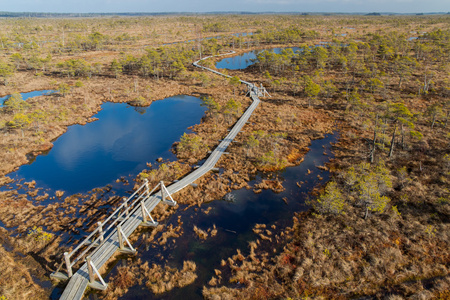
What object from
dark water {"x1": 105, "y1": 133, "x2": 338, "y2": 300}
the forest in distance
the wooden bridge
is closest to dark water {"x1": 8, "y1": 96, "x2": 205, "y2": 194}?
the forest in distance

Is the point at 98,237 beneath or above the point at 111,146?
beneath

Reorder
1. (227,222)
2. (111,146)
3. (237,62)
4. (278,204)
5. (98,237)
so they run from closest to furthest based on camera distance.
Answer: (98,237), (227,222), (278,204), (111,146), (237,62)

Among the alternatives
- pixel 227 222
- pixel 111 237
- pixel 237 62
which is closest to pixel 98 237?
pixel 111 237

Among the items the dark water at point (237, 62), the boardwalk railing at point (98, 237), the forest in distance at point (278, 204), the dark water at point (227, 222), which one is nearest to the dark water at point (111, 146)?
the forest in distance at point (278, 204)

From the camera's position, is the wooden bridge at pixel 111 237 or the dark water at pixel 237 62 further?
the dark water at pixel 237 62

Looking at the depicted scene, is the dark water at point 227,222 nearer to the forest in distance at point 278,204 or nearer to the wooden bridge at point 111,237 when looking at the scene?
the forest in distance at point 278,204

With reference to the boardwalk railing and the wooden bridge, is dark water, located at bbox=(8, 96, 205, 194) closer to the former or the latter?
the wooden bridge

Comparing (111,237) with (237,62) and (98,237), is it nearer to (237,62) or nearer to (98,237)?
(98,237)

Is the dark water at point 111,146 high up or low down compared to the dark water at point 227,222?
up
